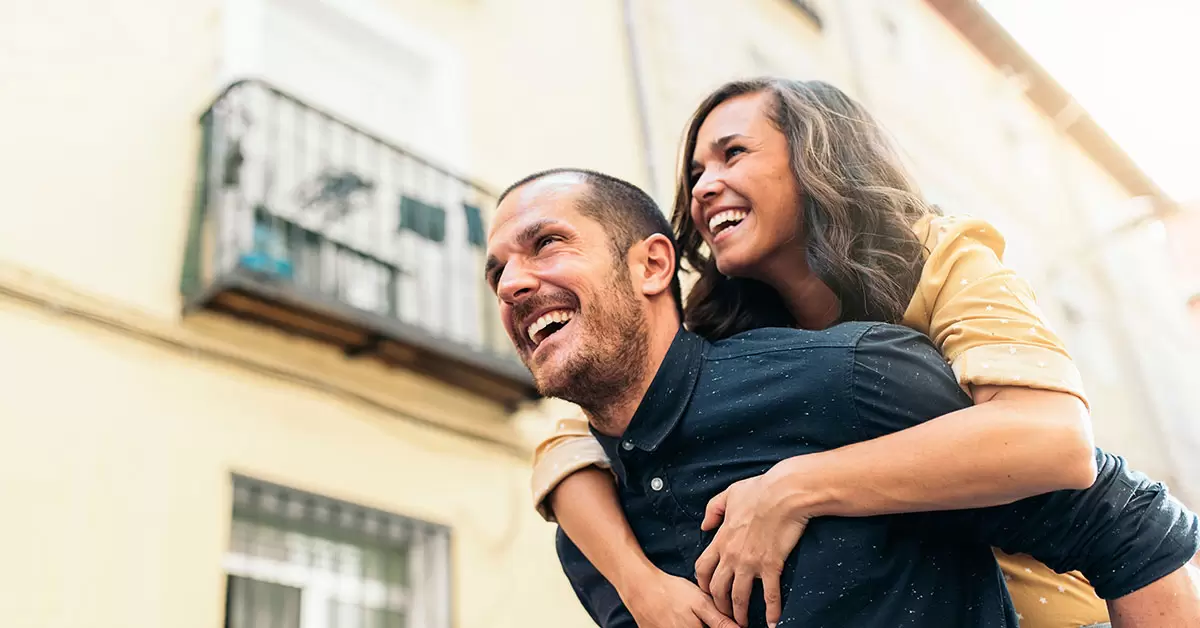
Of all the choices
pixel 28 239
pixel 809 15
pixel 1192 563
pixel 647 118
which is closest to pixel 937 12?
pixel 809 15

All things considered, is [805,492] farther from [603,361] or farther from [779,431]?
[603,361]

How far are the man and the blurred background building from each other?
3416 millimetres

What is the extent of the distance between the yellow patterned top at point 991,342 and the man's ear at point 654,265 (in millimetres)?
304

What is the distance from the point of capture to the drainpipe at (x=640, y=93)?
9266 millimetres

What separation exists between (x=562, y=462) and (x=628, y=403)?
0.80 feet

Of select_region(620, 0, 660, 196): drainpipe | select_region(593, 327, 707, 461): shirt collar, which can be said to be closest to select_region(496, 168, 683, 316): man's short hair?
select_region(593, 327, 707, 461): shirt collar

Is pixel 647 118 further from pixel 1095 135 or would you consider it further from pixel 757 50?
pixel 1095 135

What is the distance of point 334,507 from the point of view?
6.38 metres

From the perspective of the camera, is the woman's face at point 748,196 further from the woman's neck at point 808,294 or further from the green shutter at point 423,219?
the green shutter at point 423,219

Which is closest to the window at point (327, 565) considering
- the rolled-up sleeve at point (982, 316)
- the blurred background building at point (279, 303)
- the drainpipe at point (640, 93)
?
the blurred background building at point (279, 303)

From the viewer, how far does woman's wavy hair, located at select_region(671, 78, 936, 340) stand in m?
2.48

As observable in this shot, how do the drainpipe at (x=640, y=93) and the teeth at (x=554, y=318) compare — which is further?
the drainpipe at (x=640, y=93)

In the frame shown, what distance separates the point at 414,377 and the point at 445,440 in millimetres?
347

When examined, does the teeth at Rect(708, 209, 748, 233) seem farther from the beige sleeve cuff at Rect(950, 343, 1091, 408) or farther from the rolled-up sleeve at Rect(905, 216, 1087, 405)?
the beige sleeve cuff at Rect(950, 343, 1091, 408)
